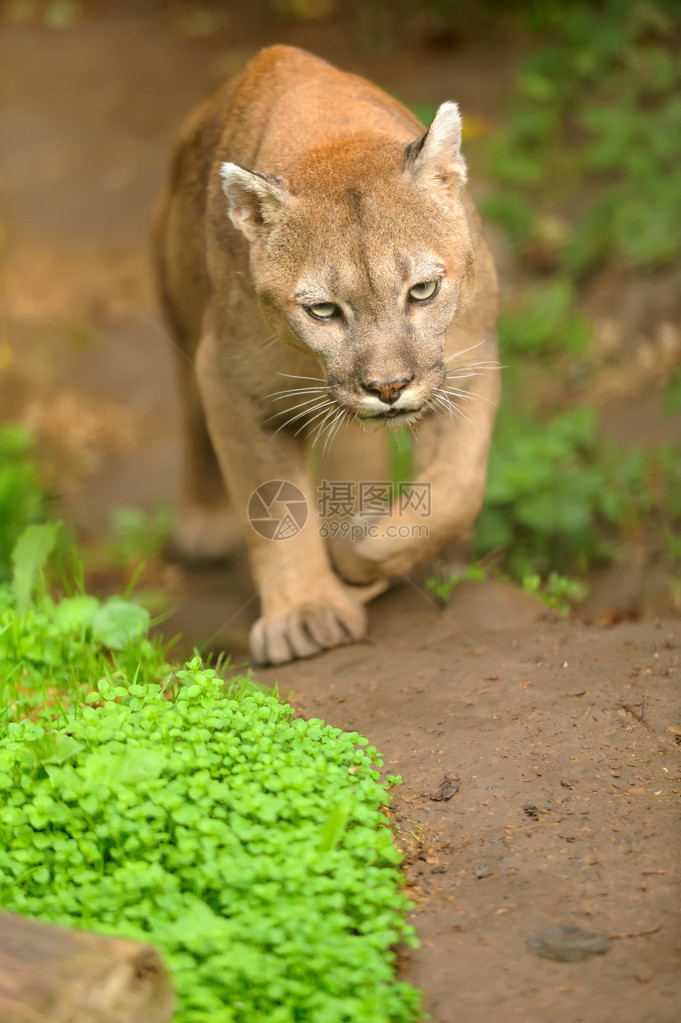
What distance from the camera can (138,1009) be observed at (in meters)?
2.13

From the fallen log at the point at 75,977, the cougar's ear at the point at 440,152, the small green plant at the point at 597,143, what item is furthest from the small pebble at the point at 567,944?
the small green plant at the point at 597,143

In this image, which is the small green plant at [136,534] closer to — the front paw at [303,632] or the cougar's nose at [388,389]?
the front paw at [303,632]

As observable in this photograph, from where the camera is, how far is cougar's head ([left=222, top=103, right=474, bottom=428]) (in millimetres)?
3516

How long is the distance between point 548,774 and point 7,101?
9689mm

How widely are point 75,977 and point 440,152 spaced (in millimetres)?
2652

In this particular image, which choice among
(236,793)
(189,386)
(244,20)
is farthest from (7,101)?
(236,793)

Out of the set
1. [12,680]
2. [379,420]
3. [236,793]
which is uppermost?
[379,420]

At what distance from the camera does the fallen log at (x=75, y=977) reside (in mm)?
2031

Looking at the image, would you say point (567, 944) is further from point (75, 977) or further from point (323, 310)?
point (323, 310)

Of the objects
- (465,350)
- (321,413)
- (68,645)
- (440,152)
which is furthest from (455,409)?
(68,645)

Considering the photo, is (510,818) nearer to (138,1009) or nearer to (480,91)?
(138,1009)

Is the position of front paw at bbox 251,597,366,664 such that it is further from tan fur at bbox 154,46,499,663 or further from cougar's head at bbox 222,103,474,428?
cougar's head at bbox 222,103,474,428

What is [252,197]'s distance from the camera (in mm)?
3719

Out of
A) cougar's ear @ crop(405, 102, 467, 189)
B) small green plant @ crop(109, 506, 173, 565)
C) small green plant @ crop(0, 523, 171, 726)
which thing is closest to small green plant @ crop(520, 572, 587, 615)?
small green plant @ crop(0, 523, 171, 726)
